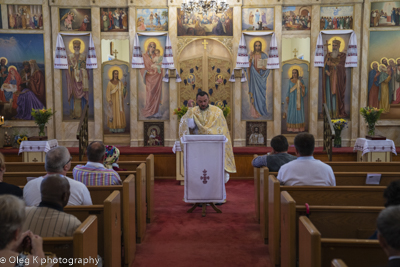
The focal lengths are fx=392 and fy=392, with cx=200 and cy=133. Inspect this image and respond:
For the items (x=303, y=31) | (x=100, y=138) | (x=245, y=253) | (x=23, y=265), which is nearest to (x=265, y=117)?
(x=303, y=31)

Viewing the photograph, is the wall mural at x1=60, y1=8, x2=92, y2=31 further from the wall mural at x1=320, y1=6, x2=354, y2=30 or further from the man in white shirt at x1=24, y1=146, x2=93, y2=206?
the man in white shirt at x1=24, y1=146, x2=93, y2=206

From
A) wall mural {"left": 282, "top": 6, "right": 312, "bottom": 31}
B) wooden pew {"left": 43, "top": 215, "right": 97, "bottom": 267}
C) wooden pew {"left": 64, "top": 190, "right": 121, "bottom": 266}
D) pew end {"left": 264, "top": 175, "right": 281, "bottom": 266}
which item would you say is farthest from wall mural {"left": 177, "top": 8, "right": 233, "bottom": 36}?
wooden pew {"left": 43, "top": 215, "right": 97, "bottom": 267}

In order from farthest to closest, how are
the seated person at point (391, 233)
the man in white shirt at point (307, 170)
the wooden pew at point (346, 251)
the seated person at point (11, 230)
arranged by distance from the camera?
the man in white shirt at point (307, 170) < the wooden pew at point (346, 251) < the seated person at point (11, 230) < the seated person at point (391, 233)

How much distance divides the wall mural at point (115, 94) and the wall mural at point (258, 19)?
3.18 m

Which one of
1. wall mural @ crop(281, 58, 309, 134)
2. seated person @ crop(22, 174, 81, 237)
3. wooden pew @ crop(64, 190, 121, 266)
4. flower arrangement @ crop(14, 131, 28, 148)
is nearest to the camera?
seated person @ crop(22, 174, 81, 237)

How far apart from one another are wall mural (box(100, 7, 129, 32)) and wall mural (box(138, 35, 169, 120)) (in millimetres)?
577

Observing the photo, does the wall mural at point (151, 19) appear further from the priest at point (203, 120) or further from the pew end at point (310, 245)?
the pew end at point (310, 245)

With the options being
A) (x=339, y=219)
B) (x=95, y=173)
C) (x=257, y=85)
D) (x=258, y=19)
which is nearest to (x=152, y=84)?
(x=257, y=85)

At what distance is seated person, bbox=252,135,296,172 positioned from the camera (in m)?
4.31

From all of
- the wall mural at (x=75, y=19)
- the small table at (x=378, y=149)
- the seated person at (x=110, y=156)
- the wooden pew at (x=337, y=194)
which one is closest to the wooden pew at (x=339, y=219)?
the wooden pew at (x=337, y=194)

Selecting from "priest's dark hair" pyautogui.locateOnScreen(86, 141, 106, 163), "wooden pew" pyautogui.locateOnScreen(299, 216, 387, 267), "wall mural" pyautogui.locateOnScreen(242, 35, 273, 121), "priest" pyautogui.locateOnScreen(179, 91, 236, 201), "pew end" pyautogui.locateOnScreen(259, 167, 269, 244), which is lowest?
"pew end" pyautogui.locateOnScreen(259, 167, 269, 244)

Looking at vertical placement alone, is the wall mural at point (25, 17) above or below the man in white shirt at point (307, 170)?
above

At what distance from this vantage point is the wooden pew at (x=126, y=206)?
344 centimetres

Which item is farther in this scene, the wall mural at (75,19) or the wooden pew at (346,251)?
the wall mural at (75,19)
